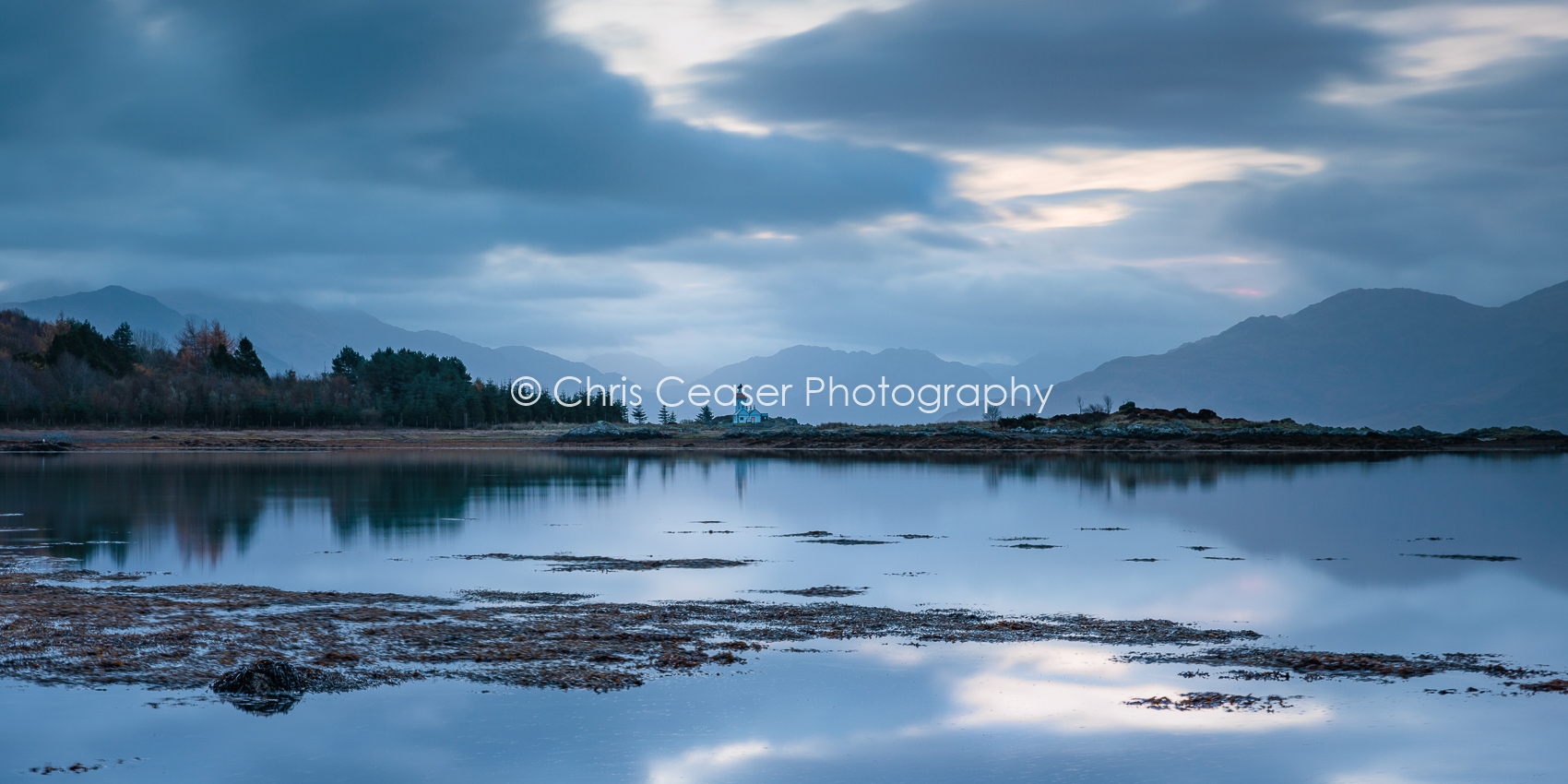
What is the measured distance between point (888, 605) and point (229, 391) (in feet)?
455

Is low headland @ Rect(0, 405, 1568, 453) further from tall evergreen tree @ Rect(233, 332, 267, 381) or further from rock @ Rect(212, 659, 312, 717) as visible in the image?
rock @ Rect(212, 659, 312, 717)

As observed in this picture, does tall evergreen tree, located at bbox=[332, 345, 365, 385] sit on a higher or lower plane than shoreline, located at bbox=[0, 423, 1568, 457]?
higher

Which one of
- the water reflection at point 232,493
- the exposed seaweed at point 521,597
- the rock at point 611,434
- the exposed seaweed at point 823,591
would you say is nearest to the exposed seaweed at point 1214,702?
the exposed seaweed at point 823,591

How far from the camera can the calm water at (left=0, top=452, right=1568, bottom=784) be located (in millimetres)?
10492

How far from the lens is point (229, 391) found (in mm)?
139250

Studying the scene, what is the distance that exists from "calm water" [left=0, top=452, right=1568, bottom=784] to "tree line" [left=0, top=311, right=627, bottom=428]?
89.9m

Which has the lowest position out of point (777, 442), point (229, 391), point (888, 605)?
point (888, 605)

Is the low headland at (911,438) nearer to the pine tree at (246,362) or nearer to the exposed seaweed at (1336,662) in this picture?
the pine tree at (246,362)

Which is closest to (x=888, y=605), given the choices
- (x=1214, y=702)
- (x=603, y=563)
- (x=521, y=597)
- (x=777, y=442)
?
(x=521, y=597)

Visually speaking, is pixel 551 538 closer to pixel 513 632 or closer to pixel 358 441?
pixel 513 632

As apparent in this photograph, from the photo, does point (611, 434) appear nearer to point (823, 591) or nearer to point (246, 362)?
point (246, 362)

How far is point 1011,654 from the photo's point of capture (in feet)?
48.7

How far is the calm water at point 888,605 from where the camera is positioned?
10.5 m

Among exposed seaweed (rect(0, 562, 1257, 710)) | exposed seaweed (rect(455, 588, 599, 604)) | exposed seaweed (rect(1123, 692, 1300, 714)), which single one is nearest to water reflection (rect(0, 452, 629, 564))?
exposed seaweed (rect(0, 562, 1257, 710))
